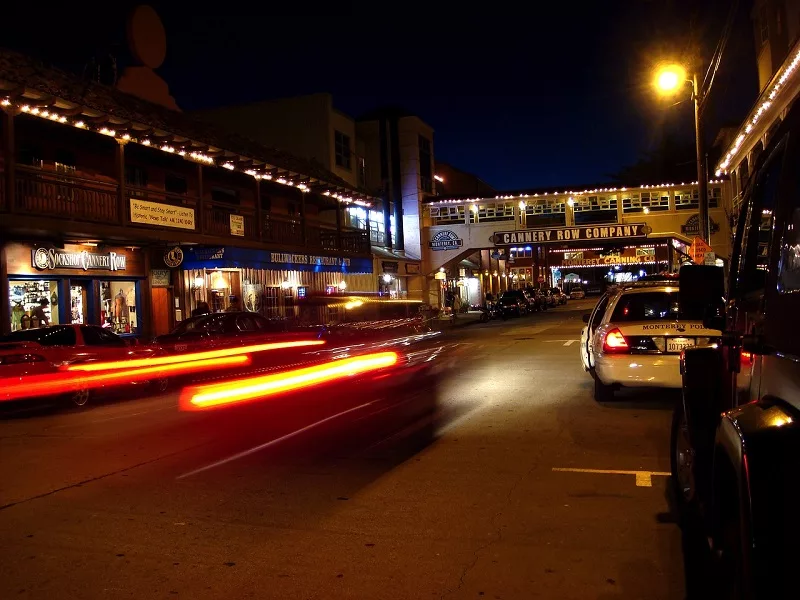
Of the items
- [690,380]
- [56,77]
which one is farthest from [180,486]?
[56,77]

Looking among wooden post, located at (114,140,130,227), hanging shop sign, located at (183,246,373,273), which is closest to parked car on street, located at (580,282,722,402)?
wooden post, located at (114,140,130,227)

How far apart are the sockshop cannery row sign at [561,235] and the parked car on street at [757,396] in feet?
137

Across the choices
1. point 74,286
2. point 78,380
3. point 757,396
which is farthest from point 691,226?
point 757,396

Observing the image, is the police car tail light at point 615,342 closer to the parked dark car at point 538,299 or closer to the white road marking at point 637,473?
the white road marking at point 637,473

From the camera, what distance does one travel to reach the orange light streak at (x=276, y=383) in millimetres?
11250

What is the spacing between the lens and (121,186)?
19.4m

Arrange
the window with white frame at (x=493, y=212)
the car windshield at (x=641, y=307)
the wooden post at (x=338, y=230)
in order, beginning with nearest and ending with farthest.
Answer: the car windshield at (x=641, y=307) < the wooden post at (x=338, y=230) < the window with white frame at (x=493, y=212)

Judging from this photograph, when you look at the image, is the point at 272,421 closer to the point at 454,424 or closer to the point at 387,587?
the point at 454,424

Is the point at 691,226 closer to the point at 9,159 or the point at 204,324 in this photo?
the point at 204,324

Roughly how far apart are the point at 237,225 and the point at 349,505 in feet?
65.2

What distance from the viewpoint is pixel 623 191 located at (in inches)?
1800

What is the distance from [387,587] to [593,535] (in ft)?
5.79

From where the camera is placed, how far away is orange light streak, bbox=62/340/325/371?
1338 cm

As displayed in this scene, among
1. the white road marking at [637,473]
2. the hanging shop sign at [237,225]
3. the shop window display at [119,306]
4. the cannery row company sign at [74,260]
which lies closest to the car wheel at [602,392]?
the white road marking at [637,473]
